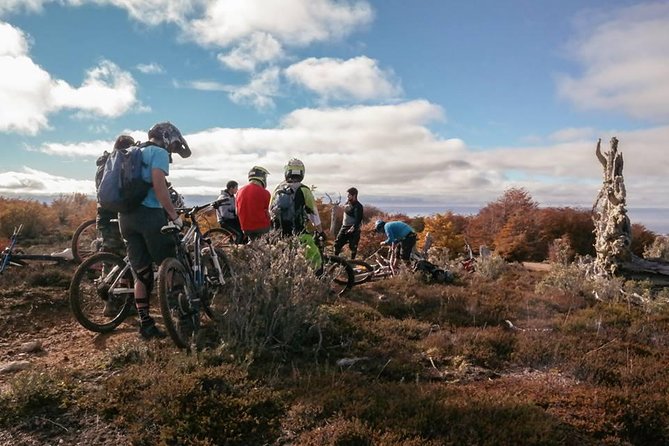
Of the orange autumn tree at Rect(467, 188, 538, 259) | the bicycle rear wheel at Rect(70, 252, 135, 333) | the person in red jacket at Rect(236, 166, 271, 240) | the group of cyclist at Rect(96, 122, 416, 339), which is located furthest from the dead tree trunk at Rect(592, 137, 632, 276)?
the orange autumn tree at Rect(467, 188, 538, 259)

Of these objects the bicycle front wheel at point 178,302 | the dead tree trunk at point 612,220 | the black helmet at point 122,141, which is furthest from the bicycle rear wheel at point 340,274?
the dead tree trunk at point 612,220

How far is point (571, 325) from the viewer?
295 inches

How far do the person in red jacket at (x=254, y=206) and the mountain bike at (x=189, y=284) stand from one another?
1.33m

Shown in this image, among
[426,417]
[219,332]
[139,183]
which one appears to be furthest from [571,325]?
[139,183]

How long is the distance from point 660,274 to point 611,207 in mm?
2091

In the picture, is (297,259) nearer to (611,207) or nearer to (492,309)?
(492,309)

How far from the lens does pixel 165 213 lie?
5.19 metres

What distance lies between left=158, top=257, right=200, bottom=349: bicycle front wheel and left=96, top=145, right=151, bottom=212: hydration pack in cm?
77

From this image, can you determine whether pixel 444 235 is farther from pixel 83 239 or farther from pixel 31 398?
pixel 31 398

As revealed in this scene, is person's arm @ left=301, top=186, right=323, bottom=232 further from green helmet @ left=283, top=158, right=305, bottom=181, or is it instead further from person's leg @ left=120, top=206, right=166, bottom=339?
person's leg @ left=120, top=206, right=166, bottom=339

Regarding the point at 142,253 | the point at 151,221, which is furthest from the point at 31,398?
the point at 151,221

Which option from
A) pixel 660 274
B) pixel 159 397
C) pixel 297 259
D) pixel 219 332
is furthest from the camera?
pixel 660 274

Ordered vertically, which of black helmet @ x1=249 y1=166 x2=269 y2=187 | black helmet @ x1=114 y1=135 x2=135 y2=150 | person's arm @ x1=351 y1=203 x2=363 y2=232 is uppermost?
black helmet @ x1=114 y1=135 x2=135 y2=150

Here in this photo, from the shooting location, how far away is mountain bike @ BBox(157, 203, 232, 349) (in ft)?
15.4
